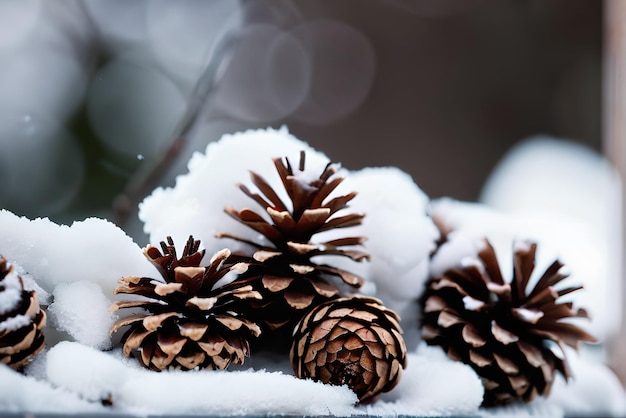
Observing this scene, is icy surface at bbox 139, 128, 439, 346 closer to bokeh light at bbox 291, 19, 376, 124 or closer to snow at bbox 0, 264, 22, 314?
snow at bbox 0, 264, 22, 314

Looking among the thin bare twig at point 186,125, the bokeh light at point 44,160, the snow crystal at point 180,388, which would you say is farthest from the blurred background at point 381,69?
the snow crystal at point 180,388

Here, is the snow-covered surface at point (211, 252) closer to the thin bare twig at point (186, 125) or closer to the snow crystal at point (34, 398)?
the snow crystal at point (34, 398)

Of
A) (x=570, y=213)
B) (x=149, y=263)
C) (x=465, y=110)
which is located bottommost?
(x=570, y=213)

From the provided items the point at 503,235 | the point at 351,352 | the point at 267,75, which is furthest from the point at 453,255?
the point at 267,75

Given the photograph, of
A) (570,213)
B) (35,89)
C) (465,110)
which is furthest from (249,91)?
(570,213)

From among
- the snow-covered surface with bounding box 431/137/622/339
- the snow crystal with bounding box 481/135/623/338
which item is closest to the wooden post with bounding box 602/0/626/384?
the snow-covered surface with bounding box 431/137/622/339

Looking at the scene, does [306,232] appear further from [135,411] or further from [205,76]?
[205,76]
